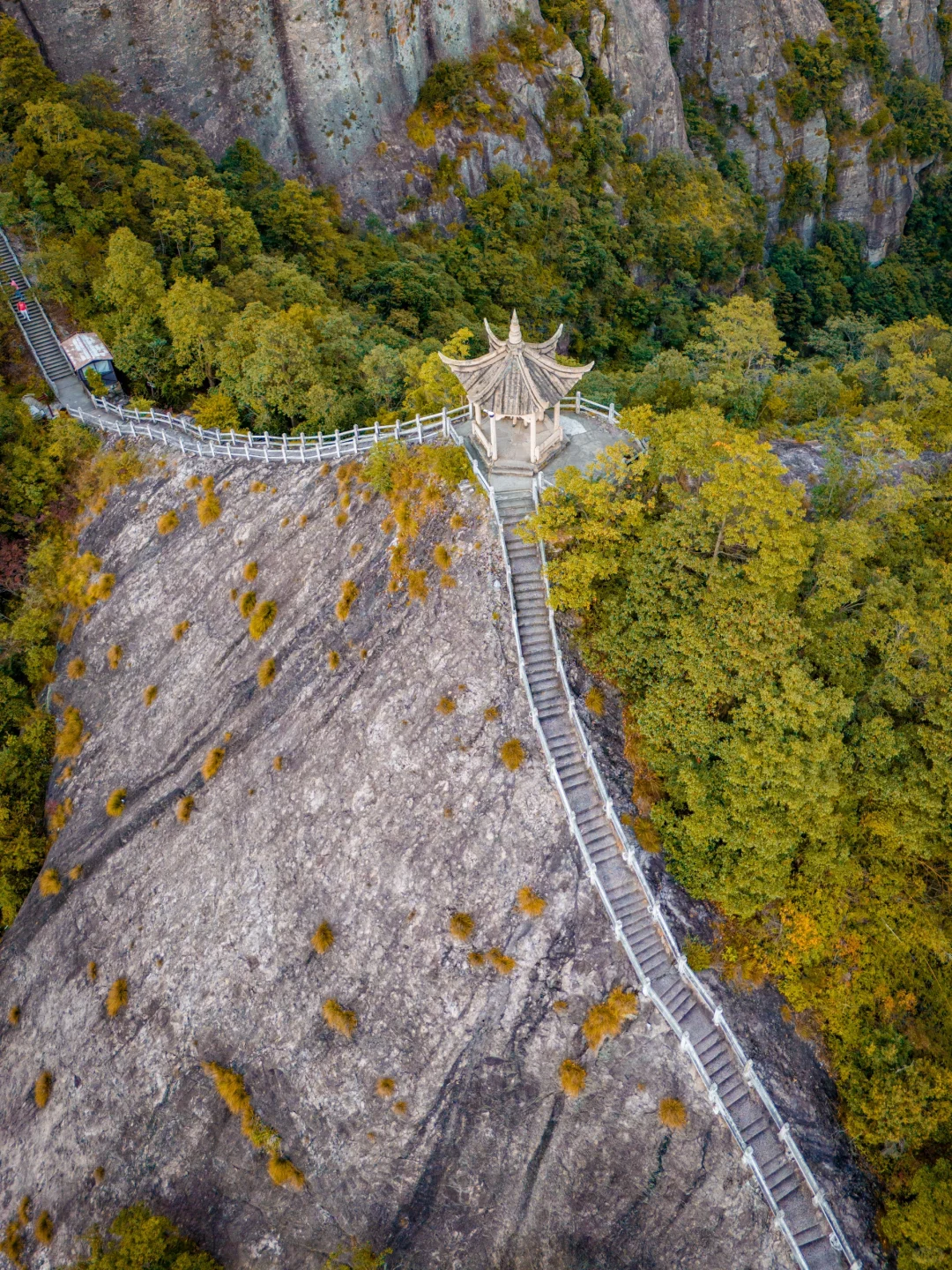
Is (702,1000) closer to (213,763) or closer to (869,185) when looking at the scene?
(213,763)

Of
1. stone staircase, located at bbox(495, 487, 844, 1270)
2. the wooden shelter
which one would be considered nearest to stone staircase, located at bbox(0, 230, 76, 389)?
the wooden shelter

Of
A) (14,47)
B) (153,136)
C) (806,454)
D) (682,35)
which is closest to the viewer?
(806,454)

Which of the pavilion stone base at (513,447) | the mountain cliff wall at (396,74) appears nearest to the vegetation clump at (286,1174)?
the pavilion stone base at (513,447)

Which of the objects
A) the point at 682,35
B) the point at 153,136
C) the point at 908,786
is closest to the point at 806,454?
the point at 908,786

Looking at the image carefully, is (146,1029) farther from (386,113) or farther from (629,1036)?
(386,113)

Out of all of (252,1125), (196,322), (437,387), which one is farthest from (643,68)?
(252,1125)

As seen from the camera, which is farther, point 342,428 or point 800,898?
point 342,428

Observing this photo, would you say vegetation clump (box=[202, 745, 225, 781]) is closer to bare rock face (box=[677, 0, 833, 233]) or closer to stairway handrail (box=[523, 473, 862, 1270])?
stairway handrail (box=[523, 473, 862, 1270])

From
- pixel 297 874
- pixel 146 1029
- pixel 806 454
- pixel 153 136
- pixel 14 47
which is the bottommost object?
pixel 146 1029
